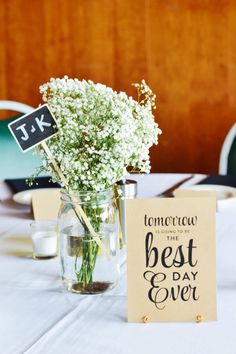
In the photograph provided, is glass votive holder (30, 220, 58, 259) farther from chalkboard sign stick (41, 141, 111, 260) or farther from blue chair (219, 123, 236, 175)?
blue chair (219, 123, 236, 175)

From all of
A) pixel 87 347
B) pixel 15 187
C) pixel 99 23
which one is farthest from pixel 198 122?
pixel 87 347

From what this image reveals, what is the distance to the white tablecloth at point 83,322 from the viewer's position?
3.29ft

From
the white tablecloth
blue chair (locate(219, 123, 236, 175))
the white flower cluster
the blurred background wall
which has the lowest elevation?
the white tablecloth

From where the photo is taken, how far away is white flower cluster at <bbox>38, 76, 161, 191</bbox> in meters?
1.14

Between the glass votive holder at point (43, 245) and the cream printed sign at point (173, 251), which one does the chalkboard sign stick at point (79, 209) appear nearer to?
the cream printed sign at point (173, 251)

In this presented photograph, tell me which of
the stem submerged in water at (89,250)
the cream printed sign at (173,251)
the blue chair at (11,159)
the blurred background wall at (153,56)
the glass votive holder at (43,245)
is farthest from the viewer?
the blurred background wall at (153,56)

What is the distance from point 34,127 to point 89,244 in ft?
0.78

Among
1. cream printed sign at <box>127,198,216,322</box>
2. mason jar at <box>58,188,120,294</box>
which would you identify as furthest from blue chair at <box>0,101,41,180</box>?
cream printed sign at <box>127,198,216,322</box>

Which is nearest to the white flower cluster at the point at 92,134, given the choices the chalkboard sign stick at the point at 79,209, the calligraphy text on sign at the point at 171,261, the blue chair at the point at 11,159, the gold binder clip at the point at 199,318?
the chalkboard sign stick at the point at 79,209

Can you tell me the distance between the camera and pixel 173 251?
1115 millimetres

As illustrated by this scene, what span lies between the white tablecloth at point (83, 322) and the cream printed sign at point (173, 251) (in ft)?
0.17

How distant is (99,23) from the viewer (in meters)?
3.48

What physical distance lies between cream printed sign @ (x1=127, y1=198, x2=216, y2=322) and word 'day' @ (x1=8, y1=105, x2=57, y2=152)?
20 centimetres

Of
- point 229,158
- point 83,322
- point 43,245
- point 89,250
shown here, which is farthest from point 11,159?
point 83,322
